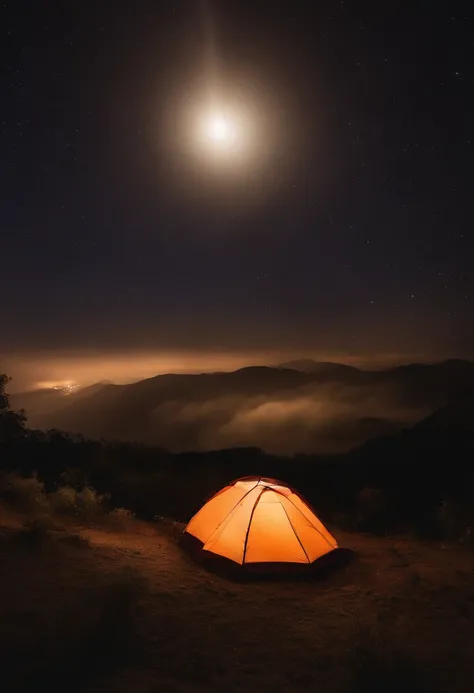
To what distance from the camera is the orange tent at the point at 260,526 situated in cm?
1071

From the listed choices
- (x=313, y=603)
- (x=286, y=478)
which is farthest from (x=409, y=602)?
(x=286, y=478)

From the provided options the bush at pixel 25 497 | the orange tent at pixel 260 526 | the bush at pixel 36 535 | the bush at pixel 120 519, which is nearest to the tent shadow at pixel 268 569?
the orange tent at pixel 260 526

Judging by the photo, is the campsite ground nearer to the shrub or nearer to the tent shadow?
the tent shadow

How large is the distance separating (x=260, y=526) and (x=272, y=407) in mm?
58881

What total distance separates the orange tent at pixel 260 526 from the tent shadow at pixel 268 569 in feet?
0.37

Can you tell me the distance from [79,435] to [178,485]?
33.4ft

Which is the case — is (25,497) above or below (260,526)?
above

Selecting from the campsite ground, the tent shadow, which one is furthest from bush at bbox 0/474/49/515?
the tent shadow

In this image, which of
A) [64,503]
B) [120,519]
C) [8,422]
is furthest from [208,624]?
[8,422]

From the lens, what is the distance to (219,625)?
25.3 ft

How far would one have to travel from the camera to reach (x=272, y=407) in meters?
69.6

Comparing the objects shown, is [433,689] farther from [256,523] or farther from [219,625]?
[256,523]

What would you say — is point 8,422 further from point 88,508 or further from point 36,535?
point 36,535

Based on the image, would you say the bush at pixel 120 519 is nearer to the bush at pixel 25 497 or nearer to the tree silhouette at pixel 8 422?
the bush at pixel 25 497
